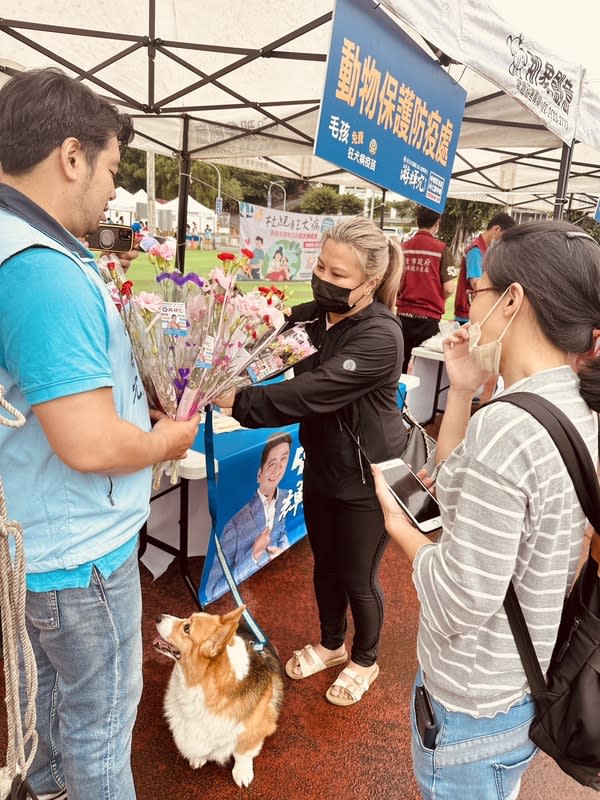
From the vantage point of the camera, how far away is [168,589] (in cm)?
281

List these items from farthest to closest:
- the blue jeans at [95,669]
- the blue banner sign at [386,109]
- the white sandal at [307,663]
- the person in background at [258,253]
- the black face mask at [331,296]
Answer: the person in background at [258,253] < the white sandal at [307,663] < the blue banner sign at [386,109] < the black face mask at [331,296] < the blue jeans at [95,669]

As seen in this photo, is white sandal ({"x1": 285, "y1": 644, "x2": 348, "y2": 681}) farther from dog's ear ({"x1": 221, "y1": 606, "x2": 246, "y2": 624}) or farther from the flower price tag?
the flower price tag

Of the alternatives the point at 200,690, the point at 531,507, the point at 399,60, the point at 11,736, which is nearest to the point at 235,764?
the point at 200,690

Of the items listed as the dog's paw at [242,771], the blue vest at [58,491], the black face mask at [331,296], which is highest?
the black face mask at [331,296]

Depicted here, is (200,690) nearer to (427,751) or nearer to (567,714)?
(427,751)

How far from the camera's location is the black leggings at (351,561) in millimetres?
1963

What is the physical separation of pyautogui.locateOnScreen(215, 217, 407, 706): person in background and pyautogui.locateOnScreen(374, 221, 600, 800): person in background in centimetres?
69

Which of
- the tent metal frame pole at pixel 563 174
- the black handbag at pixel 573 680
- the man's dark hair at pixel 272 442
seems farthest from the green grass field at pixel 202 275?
the tent metal frame pole at pixel 563 174

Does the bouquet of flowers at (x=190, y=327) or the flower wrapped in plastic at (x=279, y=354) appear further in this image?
the flower wrapped in plastic at (x=279, y=354)

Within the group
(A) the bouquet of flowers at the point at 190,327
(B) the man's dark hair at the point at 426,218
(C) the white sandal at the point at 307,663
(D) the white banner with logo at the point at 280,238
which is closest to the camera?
(A) the bouquet of flowers at the point at 190,327

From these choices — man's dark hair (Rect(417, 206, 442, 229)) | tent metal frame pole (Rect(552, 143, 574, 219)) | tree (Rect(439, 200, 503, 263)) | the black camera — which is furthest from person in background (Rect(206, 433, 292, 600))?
tree (Rect(439, 200, 503, 263))

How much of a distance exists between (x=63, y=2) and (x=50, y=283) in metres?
3.79

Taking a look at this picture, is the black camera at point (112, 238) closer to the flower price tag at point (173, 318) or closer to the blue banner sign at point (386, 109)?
the flower price tag at point (173, 318)

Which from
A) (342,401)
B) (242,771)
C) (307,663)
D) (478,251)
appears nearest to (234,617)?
(242,771)
